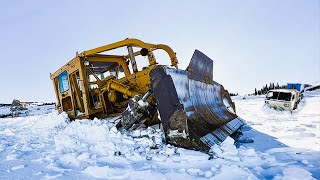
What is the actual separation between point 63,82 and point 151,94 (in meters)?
5.23

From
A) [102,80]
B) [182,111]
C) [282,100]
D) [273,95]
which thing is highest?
[102,80]

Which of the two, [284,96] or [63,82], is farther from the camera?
[284,96]

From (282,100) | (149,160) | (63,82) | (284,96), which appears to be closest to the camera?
(149,160)

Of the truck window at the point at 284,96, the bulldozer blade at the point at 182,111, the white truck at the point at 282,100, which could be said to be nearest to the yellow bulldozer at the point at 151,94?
the bulldozer blade at the point at 182,111

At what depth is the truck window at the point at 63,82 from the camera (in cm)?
841

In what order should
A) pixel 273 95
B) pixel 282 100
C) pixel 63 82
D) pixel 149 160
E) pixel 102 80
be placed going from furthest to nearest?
pixel 273 95 → pixel 282 100 → pixel 63 82 → pixel 102 80 → pixel 149 160

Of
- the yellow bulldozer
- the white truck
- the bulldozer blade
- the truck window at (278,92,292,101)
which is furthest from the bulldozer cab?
the truck window at (278,92,292,101)

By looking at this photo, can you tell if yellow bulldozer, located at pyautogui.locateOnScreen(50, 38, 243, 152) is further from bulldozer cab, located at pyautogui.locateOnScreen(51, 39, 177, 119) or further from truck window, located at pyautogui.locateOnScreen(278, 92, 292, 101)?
truck window, located at pyautogui.locateOnScreen(278, 92, 292, 101)

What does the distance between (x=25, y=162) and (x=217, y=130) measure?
257 centimetres

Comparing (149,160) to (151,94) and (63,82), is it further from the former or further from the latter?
(63,82)

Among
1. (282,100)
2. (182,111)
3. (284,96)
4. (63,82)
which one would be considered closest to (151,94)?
(182,111)

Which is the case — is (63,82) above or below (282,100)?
above

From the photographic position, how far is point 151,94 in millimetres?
4371

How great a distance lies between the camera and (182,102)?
3.69 m
